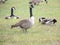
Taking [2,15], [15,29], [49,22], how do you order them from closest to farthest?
1. [15,29]
2. [49,22]
3. [2,15]

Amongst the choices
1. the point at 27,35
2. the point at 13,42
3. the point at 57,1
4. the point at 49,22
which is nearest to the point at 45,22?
the point at 49,22

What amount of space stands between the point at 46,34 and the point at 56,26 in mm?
1944

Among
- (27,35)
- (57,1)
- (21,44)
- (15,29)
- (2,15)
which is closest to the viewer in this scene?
(21,44)

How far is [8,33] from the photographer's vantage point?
41.0 ft

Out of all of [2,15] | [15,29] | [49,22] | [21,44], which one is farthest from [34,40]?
[2,15]

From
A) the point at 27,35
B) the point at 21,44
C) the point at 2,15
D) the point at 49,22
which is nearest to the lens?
the point at 21,44

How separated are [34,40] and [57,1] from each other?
13.8 metres

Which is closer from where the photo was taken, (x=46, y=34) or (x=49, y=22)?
(x=46, y=34)

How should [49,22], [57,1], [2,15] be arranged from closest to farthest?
1. [49,22]
2. [2,15]
3. [57,1]

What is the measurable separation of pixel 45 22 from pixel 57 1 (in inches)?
399

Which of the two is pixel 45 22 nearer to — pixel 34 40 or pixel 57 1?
pixel 34 40

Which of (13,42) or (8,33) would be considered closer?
(13,42)

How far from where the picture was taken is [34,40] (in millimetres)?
11156

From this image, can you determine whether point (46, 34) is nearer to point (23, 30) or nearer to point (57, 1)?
point (23, 30)
